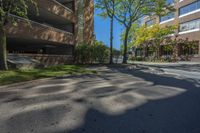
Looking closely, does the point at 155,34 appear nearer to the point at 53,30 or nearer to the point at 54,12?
the point at 54,12

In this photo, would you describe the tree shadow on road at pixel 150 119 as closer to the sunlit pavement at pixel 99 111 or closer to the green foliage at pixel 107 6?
the sunlit pavement at pixel 99 111

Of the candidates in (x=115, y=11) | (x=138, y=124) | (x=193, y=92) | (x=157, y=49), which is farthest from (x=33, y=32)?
(x=157, y=49)

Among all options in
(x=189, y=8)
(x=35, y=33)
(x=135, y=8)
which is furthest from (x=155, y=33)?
(x=35, y=33)

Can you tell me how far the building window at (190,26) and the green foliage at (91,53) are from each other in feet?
76.5

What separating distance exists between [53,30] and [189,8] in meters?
31.3

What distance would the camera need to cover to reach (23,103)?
19.9 ft

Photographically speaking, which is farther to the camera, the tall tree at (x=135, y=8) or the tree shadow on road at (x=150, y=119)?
the tall tree at (x=135, y=8)

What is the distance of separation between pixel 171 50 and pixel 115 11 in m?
22.3

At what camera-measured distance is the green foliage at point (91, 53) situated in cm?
2264

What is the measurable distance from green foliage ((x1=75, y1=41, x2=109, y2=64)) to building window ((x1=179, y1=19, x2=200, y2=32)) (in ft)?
76.5

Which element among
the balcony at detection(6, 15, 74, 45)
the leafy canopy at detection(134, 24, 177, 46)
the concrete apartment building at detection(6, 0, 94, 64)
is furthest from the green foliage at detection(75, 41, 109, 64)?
the leafy canopy at detection(134, 24, 177, 46)

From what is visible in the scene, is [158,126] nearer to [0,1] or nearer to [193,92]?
[193,92]

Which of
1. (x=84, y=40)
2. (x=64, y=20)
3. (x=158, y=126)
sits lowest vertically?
(x=158, y=126)

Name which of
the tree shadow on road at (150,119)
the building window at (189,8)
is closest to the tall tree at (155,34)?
the building window at (189,8)
